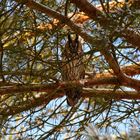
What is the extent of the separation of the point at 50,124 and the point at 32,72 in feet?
Result: 1.42

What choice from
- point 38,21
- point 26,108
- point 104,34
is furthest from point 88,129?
point 38,21

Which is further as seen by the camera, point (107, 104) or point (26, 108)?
point (107, 104)

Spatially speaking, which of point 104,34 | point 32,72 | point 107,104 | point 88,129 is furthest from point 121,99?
point 88,129

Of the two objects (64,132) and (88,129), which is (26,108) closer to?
(64,132)

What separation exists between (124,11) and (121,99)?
98 cm

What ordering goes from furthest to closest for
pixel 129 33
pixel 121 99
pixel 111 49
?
pixel 121 99
pixel 111 49
pixel 129 33

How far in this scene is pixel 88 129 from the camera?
103cm

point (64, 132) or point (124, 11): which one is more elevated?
point (124, 11)

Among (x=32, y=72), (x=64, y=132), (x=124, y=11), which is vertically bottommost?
(x=64, y=132)

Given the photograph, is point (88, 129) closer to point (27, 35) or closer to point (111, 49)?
point (111, 49)

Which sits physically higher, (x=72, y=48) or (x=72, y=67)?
(x=72, y=48)

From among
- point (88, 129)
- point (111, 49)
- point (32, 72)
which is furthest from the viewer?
point (32, 72)

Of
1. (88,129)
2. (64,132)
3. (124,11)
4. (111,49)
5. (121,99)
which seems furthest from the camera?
(64,132)

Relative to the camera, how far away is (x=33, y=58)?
2090 mm
